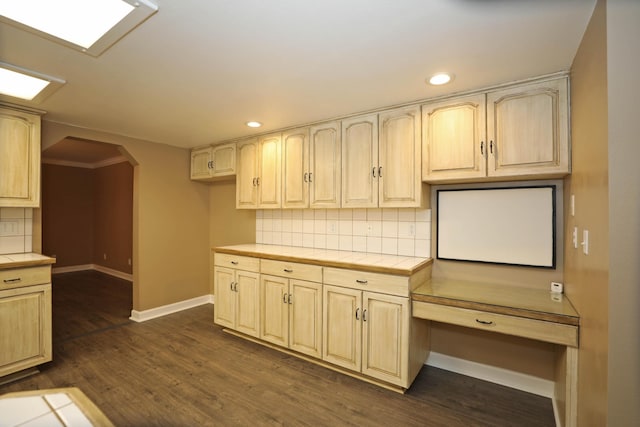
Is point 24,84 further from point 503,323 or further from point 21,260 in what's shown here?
point 503,323

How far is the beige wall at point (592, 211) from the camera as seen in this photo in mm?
1213

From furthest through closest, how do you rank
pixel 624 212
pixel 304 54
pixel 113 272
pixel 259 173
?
1. pixel 113 272
2. pixel 259 173
3. pixel 304 54
4. pixel 624 212

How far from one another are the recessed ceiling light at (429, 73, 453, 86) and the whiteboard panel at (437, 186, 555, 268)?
0.93 m

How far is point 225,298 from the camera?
11.0 feet

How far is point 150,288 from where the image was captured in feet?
12.6

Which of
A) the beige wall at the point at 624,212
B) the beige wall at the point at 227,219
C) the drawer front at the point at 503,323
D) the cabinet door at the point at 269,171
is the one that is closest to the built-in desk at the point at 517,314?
the drawer front at the point at 503,323

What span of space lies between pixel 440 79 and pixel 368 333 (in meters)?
1.95

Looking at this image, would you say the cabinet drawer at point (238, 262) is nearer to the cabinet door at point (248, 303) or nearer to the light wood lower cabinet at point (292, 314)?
the cabinet door at point (248, 303)

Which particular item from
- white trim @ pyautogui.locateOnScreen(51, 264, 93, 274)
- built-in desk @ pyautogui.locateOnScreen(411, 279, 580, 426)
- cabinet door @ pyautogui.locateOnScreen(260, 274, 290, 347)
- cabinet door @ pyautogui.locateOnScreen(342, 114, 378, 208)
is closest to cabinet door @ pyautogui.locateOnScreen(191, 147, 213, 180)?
cabinet door @ pyautogui.locateOnScreen(260, 274, 290, 347)

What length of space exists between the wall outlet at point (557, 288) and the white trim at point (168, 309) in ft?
13.6

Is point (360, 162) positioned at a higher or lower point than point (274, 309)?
higher

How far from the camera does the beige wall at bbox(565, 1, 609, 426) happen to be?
3.98ft

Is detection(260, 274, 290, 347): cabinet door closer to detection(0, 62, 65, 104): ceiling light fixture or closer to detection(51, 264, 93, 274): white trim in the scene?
detection(0, 62, 65, 104): ceiling light fixture

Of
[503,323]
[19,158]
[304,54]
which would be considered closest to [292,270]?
[503,323]
